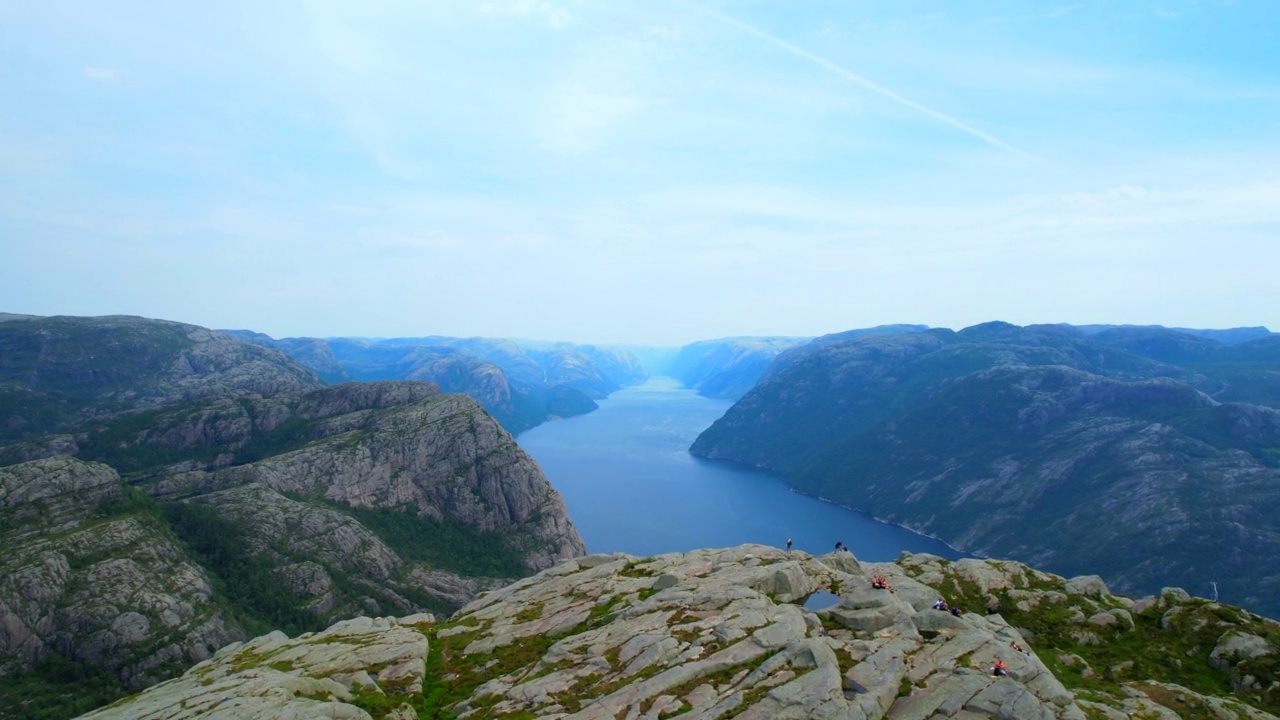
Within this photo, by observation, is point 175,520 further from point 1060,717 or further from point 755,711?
point 1060,717

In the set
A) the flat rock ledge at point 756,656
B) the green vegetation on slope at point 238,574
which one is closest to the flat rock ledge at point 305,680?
the flat rock ledge at point 756,656

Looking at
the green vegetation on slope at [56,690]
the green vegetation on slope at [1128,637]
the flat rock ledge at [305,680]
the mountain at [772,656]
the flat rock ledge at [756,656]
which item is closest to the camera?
the flat rock ledge at [756,656]

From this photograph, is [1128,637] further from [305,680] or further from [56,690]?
[56,690]

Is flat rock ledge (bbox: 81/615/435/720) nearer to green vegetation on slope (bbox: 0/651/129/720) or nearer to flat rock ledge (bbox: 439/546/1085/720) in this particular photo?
flat rock ledge (bbox: 439/546/1085/720)

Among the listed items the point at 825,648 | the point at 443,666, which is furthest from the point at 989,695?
the point at 443,666

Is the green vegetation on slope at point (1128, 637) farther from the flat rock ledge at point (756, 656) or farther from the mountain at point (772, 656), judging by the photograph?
the flat rock ledge at point (756, 656)

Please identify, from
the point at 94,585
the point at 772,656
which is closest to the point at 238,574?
the point at 94,585

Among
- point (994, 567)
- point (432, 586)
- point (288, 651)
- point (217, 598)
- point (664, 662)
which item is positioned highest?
point (664, 662)
